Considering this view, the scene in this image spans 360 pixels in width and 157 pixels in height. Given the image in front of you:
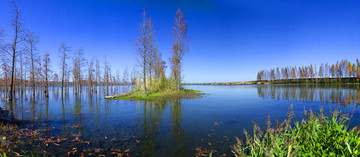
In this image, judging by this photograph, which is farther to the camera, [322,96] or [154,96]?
[154,96]

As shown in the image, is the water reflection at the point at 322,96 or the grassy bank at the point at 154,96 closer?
the water reflection at the point at 322,96

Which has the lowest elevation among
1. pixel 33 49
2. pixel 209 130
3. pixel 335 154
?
pixel 209 130

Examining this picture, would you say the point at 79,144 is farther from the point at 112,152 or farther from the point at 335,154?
the point at 335,154

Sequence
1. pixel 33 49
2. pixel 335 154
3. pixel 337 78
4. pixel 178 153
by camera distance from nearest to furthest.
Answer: pixel 335 154, pixel 178 153, pixel 33 49, pixel 337 78

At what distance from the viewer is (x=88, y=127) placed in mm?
5996

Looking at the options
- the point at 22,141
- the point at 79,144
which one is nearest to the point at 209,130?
the point at 79,144

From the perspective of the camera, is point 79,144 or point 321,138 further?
point 79,144

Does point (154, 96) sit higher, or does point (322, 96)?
point (154, 96)

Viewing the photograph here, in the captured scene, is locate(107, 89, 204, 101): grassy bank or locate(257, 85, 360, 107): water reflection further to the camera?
locate(107, 89, 204, 101): grassy bank

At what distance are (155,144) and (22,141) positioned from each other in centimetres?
407

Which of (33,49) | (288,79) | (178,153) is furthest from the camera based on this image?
(288,79)

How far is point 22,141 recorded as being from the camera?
4.45 meters

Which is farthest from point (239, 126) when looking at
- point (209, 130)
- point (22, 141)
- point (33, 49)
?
point (33, 49)

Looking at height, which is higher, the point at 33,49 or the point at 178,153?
the point at 33,49
